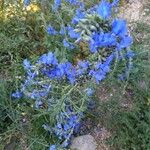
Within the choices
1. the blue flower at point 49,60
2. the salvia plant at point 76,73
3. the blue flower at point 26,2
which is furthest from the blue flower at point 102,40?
the blue flower at point 26,2

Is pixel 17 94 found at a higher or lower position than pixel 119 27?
lower

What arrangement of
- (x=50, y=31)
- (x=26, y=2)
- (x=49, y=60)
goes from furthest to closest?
A: (x=26, y=2), (x=50, y=31), (x=49, y=60)

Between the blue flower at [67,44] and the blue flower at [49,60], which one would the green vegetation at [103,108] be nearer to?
the blue flower at [67,44]

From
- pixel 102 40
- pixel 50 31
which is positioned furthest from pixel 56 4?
pixel 102 40

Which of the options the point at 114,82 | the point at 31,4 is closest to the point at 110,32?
the point at 114,82

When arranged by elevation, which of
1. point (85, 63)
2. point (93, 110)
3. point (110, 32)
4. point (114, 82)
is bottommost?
point (93, 110)

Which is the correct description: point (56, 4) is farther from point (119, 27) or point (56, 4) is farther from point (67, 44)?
point (119, 27)

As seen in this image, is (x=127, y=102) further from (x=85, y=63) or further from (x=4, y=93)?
(x=4, y=93)
